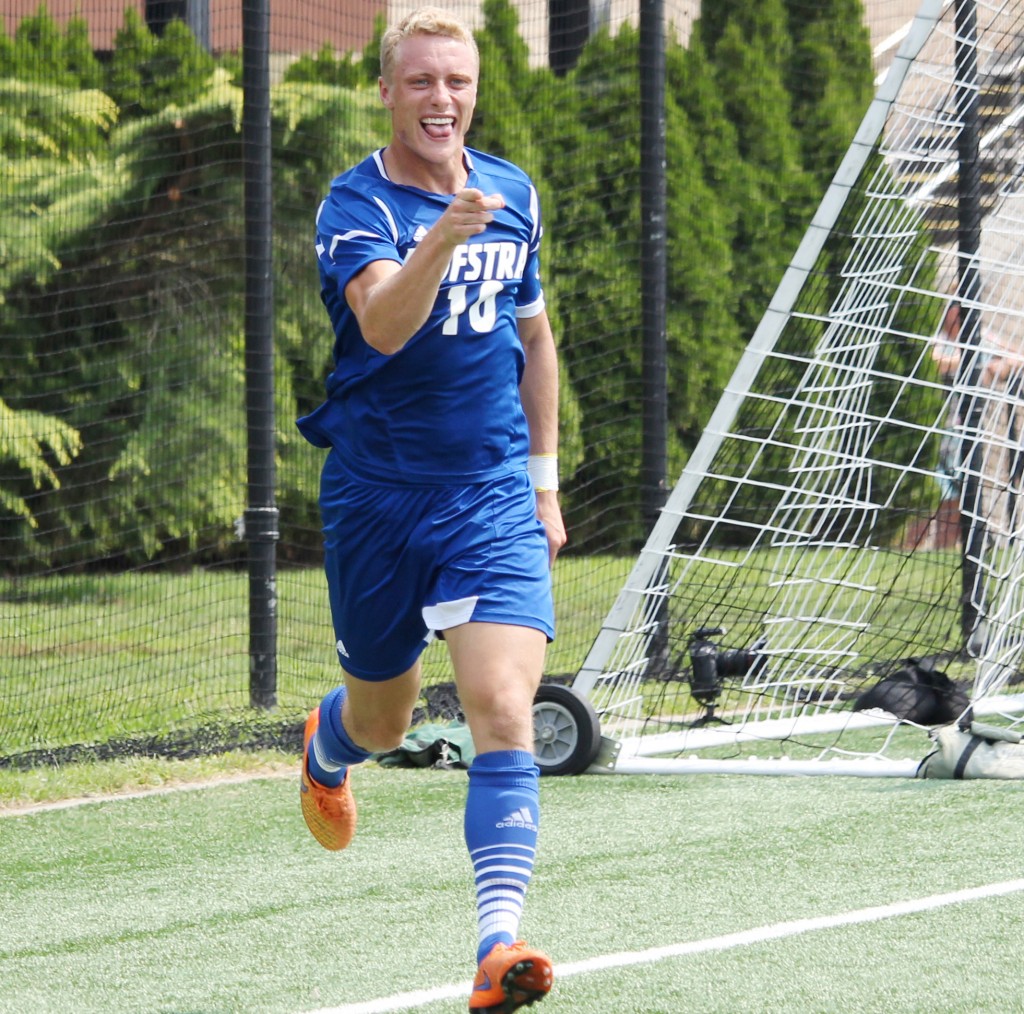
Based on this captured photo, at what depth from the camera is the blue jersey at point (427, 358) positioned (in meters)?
3.46

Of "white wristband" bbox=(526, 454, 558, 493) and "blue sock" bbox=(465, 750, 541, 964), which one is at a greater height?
"white wristband" bbox=(526, 454, 558, 493)

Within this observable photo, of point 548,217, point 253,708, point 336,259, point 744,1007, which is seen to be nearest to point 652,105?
point 548,217

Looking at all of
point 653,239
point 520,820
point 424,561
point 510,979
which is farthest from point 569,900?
point 653,239

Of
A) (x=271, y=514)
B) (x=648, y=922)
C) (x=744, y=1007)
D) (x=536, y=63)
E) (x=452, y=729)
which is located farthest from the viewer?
(x=536, y=63)

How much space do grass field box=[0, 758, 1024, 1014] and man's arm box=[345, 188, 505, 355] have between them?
134 centimetres

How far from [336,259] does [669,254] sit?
7.96 meters

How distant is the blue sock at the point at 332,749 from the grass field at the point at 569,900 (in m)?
0.33

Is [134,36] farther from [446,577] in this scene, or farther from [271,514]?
[446,577]

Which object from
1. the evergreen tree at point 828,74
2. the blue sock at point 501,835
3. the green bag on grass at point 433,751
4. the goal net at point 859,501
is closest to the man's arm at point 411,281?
the blue sock at point 501,835

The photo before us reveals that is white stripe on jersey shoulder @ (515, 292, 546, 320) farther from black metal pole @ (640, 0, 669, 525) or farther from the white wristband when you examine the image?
black metal pole @ (640, 0, 669, 525)

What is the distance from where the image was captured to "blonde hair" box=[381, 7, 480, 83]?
11.2ft

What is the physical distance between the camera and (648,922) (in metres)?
3.91

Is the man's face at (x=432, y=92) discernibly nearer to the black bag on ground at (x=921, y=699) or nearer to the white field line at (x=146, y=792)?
the white field line at (x=146, y=792)

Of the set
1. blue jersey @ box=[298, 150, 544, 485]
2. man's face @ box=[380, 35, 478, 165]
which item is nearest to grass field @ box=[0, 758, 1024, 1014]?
blue jersey @ box=[298, 150, 544, 485]
